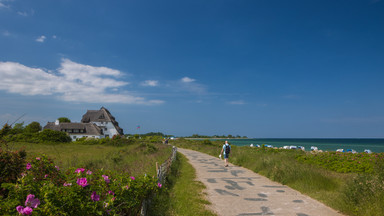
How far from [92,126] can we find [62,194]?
197 feet

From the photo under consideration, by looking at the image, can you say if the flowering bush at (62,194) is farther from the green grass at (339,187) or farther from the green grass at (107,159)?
the green grass at (339,187)

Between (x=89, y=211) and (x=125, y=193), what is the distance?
103cm

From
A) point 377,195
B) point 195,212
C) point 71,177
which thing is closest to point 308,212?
point 377,195

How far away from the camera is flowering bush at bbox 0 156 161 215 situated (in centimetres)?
275

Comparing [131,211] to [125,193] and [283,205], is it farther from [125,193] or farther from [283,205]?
[283,205]

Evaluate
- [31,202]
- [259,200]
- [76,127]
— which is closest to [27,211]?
[31,202]

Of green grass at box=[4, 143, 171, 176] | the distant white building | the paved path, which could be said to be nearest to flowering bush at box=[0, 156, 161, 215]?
green grass at box=[4, 143, 171, 176]

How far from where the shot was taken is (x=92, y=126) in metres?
58.2

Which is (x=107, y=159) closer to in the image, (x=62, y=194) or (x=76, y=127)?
(x=62, y=194)

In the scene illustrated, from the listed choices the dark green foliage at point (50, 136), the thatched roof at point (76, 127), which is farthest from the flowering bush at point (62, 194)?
the thatched roof at point (76, 127)

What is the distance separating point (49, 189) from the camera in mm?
3121

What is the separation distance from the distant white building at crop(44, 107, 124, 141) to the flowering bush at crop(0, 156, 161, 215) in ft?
185

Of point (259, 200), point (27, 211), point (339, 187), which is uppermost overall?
point (27, 211)

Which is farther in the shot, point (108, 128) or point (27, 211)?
point (108, 128)
